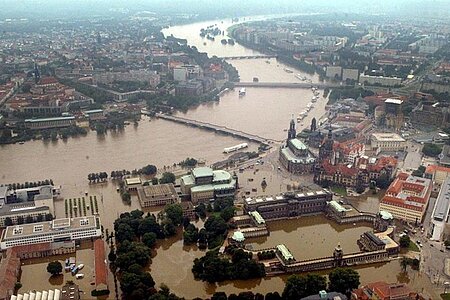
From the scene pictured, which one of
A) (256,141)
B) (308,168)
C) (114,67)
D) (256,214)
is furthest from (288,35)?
(256,214)

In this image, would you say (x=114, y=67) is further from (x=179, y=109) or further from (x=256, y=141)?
(x=256, y=141)

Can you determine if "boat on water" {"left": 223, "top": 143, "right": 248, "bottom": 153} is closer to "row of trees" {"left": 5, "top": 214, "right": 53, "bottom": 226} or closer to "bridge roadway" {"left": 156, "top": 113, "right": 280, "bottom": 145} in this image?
"bridge roadway" {"left": 156, "top": 113, "right": 280, "bottom": 145}

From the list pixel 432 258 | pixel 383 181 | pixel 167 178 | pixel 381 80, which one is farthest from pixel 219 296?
pixel 381 80

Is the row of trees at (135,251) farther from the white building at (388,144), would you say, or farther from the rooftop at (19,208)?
the white building at (388,144)

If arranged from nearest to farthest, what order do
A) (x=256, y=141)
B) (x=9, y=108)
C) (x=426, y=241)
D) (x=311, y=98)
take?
(x=426, y=241) → (x=256, y=141) → (x=9, y=108) → (x=311, y=98)

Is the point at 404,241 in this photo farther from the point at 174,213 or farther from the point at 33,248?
the point at 33,248

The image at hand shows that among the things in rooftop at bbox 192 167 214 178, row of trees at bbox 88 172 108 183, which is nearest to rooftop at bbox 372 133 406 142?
rooftop at bbox 192 167 214 178
